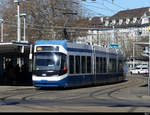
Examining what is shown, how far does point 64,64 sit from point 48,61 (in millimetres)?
943

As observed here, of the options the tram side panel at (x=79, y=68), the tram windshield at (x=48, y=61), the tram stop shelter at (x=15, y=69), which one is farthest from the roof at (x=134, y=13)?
the tram windshield at (x=48, y=61)

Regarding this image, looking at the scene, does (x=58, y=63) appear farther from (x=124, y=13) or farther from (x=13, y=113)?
(x=124, y=13)

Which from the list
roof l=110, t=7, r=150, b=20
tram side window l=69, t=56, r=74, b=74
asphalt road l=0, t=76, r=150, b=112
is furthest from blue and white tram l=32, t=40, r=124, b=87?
roof l=110, t=7, r=150, b=20

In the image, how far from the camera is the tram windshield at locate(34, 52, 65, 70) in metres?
22.2

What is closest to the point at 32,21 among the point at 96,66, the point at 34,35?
the point at 34,35

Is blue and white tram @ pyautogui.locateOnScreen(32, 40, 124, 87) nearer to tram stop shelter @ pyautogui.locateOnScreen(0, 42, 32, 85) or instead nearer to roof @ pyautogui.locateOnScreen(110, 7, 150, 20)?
tram stop shelter @ pyautogui.locateOnScreen(0, 42, 32, 85)

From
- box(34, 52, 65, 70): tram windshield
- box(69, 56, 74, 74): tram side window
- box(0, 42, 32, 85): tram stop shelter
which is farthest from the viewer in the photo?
box(0, 42, 32, 85): tram stop shelter

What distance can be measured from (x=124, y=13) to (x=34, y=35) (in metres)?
82.3

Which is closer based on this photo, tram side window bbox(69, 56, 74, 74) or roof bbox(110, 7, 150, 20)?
tram side window bbox(69, 56, 74, 74)

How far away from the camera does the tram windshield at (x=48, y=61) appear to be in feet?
72.7

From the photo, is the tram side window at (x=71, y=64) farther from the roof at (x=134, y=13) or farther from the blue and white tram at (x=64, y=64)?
the roof at (x=134, y=13)

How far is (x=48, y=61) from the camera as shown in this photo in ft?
73.2

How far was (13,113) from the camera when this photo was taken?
11.4 meters

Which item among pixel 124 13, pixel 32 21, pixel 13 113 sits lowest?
pixel 13 113
